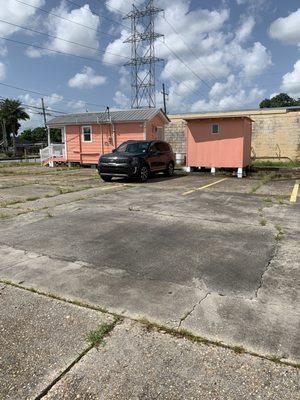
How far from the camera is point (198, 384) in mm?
2521

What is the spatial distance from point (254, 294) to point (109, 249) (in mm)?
2310

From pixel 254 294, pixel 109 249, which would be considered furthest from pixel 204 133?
pixel 254 294

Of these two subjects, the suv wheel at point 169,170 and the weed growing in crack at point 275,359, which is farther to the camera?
the suv wheel at point 169,170

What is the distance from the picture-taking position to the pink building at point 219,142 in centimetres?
1577

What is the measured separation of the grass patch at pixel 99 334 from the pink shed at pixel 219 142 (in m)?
13.6

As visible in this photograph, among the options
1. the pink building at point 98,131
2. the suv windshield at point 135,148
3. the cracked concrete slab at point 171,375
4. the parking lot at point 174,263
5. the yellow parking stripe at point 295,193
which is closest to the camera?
the cracked concrete slab at point 171,375

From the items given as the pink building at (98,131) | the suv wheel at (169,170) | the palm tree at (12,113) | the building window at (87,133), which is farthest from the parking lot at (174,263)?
the palm tree at (12,113)

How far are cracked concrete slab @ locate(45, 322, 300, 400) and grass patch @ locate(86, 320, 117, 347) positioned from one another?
2.6 inches

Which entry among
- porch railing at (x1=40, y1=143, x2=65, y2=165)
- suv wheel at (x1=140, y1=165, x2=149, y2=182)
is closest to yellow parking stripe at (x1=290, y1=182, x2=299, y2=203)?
suv wheel at (x1=140, y1=165, x2=149, y2=182)

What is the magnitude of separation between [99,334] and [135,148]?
1195 centimetres

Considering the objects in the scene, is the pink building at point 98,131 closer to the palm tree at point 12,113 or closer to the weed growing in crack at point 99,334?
the weed growing in crack at point 99,334

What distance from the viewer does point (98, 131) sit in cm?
2195

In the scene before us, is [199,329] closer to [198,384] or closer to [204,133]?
[198,384]

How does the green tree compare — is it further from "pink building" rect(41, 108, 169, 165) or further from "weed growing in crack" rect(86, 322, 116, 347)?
"weed growing in crack" rect(86, 322, 116, 347)
